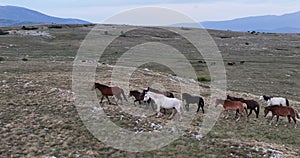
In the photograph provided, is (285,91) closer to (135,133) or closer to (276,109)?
(276,109)

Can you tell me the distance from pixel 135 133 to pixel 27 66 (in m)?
24.0

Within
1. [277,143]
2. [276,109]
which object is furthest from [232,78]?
[277,143]

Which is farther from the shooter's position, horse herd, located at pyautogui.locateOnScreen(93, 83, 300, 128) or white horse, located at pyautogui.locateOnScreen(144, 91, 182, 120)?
horse herd, located at pyautogui.locateOnScreen(93, 83, 300, 128)

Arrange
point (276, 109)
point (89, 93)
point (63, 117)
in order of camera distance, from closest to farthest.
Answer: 1. point (63, 117)
2. point (276, 109)
3. point (89, 93)

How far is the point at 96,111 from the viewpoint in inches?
787

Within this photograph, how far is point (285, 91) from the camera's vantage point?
39281mm

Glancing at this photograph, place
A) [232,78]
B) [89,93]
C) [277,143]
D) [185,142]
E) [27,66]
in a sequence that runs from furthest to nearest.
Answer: [232,78]
[27,66]
[89,93]
[277,143]
[185,142]

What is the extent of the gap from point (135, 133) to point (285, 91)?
89.4 ft

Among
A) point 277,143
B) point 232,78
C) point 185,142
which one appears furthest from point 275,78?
point 185,142

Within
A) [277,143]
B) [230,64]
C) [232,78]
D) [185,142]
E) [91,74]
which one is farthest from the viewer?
[230,64]

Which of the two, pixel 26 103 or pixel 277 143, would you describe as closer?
pixel 277 143

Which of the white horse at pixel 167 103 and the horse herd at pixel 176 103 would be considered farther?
the horse herd at pixel 176 103

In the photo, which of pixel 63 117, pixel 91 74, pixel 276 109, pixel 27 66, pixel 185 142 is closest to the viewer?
pixel 185 142

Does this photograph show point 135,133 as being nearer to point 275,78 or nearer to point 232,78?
point 232,78
